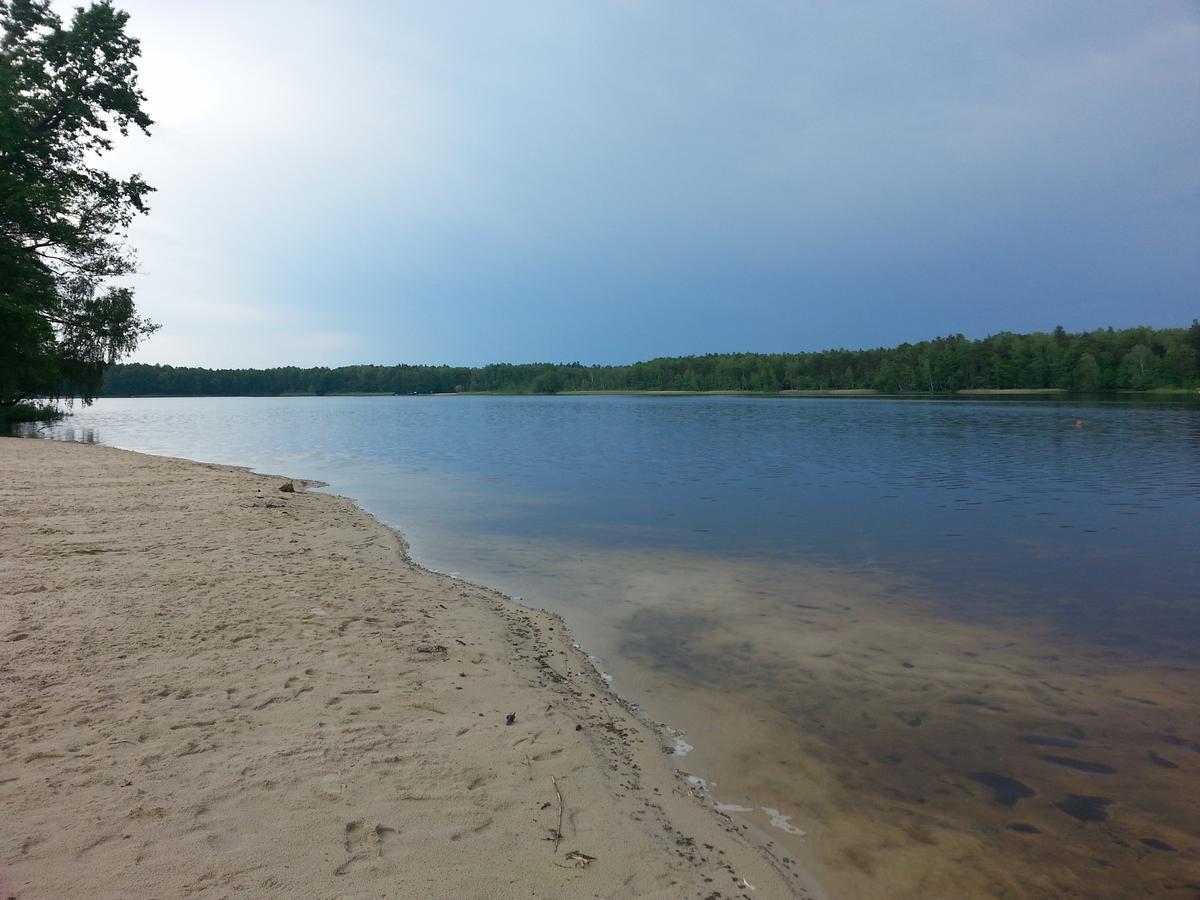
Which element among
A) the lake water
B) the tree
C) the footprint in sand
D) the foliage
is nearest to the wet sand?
the lake water

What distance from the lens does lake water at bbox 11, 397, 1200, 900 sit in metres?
4.39

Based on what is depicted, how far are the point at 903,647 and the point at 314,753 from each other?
6.62m

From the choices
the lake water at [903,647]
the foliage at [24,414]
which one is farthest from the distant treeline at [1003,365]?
the lake water at [903,647]

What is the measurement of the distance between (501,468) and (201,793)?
2469 cm

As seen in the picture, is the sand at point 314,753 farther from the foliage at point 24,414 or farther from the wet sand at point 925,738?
the foliage at point 24,414

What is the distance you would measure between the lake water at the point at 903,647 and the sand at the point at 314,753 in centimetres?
83

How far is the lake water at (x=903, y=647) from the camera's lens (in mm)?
4387

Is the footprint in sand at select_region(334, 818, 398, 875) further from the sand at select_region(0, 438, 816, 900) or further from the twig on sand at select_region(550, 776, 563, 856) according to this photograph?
the twig on sand at select_region(550, 776, 563, 856)

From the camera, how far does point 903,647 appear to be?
785 cm

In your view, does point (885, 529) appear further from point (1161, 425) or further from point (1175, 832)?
point (1161, 425)

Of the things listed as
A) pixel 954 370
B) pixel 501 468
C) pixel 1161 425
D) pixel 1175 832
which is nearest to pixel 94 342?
pixel 501 468

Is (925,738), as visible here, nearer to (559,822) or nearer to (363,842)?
(559,822)

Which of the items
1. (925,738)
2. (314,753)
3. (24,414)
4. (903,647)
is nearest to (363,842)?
(314,753)

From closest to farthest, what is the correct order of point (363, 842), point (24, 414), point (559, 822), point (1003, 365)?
point (363, 842) → point (559, 822) → point (24, 414) → point (1003, 365)
